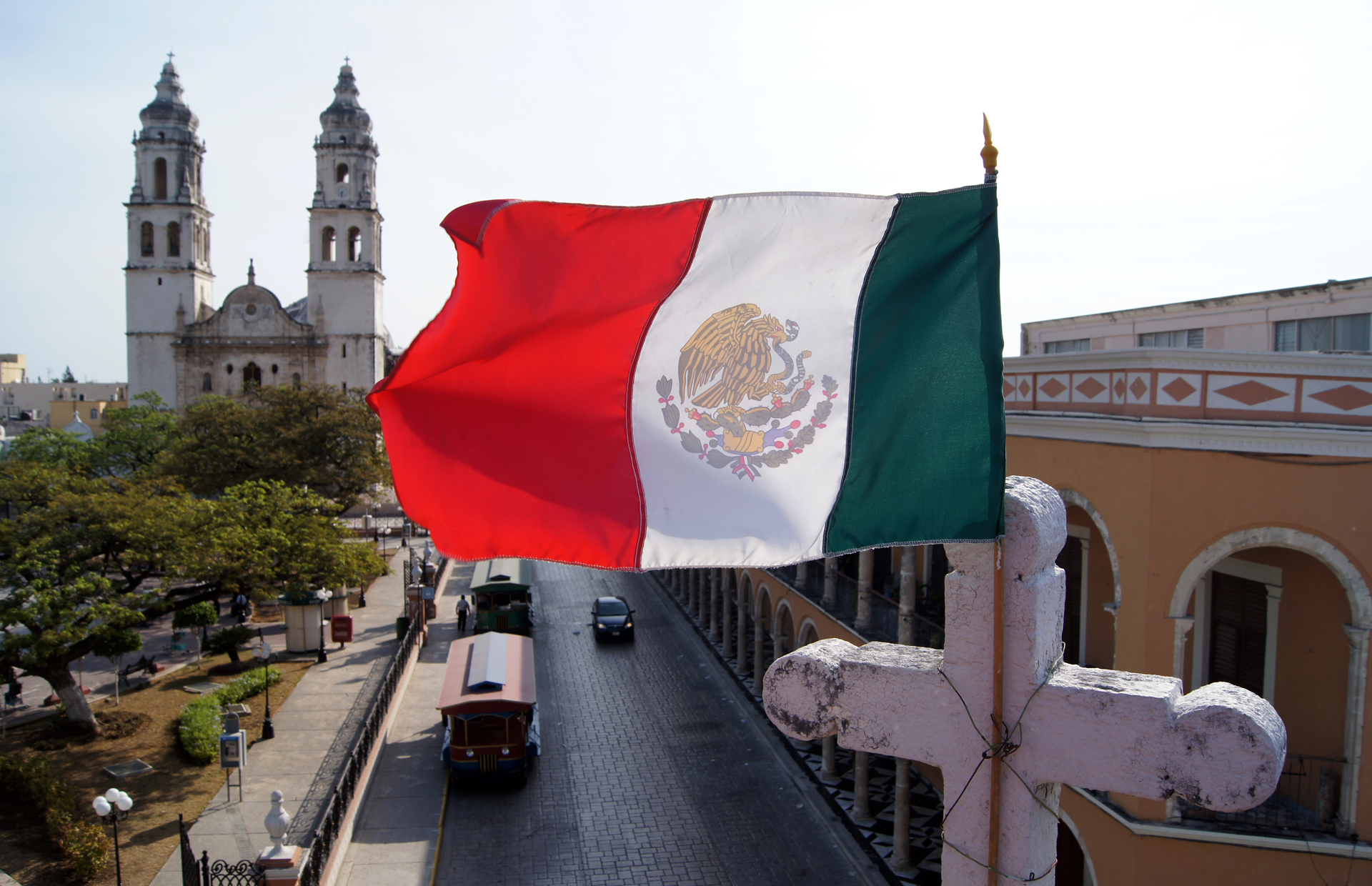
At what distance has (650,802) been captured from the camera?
18.0 m

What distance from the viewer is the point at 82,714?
65.3ft

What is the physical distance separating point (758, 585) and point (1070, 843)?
1208 cm

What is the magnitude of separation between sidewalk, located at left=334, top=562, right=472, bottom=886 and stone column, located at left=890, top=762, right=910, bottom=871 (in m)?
7.62

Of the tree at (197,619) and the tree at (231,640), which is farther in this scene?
the tree at (197,619)

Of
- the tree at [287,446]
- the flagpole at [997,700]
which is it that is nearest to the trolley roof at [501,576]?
the tree at [287,446]

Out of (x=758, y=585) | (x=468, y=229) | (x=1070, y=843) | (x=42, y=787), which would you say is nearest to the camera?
(x=468, y=229)

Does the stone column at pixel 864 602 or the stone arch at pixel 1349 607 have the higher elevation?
the stone arch at pixel 1349 607

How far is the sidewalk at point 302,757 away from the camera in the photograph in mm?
15930

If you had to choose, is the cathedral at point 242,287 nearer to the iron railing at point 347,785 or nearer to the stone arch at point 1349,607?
the iron railing at point 347,785

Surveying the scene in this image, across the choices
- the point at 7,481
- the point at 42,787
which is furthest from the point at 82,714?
the point at 7,481

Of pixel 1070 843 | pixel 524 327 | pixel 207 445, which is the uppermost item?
pixel 524 327

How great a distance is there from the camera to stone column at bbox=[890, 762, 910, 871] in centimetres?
1521

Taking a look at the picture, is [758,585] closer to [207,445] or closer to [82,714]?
[82,714]

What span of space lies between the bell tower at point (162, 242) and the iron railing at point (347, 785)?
4693 cm
